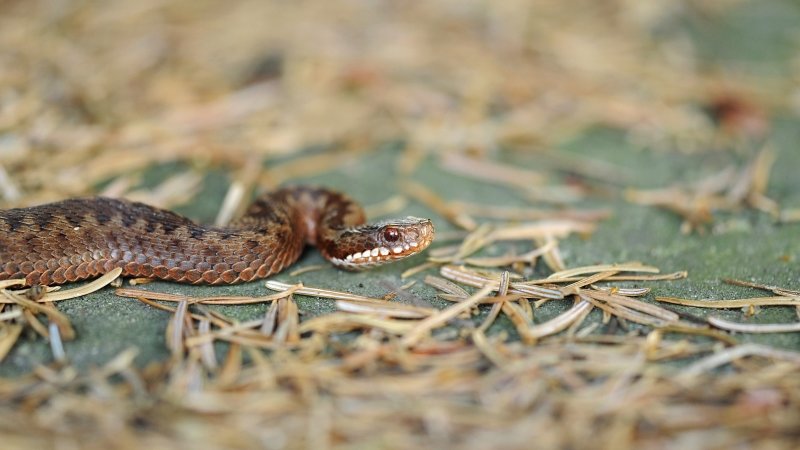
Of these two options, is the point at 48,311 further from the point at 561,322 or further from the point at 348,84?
the point at 348,84

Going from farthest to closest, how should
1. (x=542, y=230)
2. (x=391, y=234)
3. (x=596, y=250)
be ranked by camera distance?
(x=542, y=230)
(x=596, y=250)
(x=391, y=234)

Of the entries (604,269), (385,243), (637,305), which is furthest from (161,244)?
(637,305)

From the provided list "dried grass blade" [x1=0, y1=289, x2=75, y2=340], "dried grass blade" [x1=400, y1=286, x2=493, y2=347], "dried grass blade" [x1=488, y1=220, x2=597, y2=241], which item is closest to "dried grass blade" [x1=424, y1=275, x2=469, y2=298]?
"dried grass blade" [x1=400, y1=286, x2=493, y2=347]

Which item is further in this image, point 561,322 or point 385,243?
point 385,243

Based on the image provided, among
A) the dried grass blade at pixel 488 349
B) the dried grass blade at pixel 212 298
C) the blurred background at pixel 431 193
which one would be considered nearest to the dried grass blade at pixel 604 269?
the blurred background at pixel 431 193

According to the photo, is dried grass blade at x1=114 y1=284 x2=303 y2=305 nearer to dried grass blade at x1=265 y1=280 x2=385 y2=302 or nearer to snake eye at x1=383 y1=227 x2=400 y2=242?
dried grass blade at x1=265 y1=280 x2=385 y2=302

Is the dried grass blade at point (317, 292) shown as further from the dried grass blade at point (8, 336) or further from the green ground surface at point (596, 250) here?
the dried grass blade at point (8, 336)
